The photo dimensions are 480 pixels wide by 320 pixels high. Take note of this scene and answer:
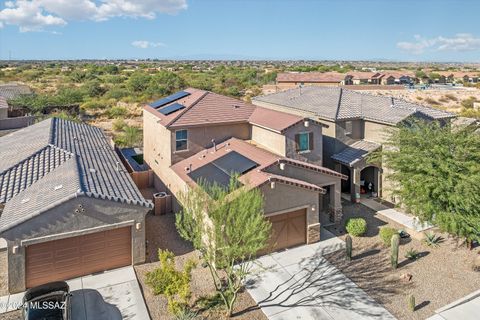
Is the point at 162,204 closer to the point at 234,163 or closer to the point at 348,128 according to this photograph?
the point at 234,163

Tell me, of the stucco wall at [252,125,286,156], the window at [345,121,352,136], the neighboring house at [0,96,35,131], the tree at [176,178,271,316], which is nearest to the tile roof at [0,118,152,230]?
the tree at [176,178,271,316]

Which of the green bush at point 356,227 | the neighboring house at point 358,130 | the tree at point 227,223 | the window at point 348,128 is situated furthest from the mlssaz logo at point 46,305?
the window at point 348,128

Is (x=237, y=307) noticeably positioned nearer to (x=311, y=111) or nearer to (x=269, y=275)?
(x=269, y=275)

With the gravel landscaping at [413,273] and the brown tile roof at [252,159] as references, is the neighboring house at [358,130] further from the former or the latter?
the gravel landscaping at [413,273]

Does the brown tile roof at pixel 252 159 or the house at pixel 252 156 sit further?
the house at pixel 252 156

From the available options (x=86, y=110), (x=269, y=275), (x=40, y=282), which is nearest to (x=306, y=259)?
(x=269, y=275)

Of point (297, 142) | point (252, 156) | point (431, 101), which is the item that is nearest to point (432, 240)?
point (297, 142)

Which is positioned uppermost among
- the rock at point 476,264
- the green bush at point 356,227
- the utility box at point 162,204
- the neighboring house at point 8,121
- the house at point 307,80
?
the house at point 307,80
